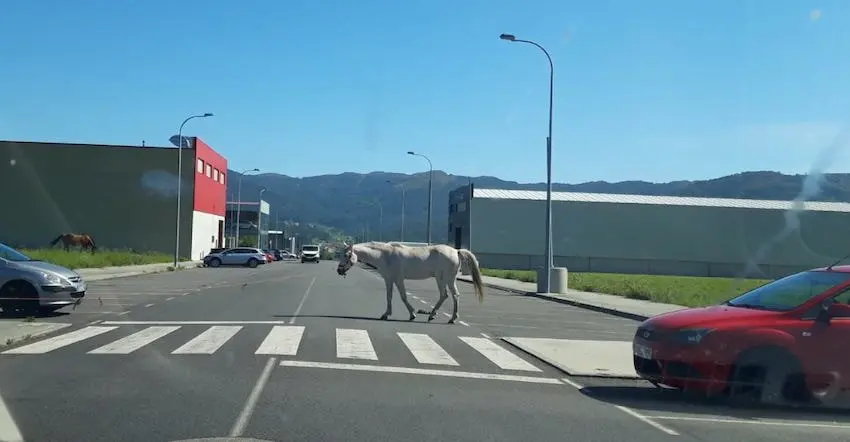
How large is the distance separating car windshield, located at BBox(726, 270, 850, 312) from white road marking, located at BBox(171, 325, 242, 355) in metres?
8.02

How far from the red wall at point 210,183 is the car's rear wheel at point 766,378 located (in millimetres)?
72814

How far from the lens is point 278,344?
553 inches

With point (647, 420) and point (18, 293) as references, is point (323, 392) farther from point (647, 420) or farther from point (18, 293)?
point (18, 293)

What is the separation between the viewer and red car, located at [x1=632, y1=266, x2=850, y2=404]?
380 inches

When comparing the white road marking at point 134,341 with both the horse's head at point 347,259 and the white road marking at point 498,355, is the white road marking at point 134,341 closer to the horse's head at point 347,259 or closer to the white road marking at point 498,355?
the horse's head at point 347,259

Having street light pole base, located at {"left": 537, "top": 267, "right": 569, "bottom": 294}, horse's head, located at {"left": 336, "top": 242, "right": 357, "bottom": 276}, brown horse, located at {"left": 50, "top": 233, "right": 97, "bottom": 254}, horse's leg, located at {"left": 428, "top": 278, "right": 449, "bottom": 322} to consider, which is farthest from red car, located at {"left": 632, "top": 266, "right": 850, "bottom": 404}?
brown horse, located at {"left": 50, "top": 233, "right": 97, "bottom": 254}

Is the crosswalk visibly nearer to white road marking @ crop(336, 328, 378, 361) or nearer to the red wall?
white road marking @ crop(336, 328, 378, 361)

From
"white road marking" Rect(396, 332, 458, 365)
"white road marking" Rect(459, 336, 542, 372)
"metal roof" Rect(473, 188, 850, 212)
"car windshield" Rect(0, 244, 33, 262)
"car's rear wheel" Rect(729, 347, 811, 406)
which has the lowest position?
"white road marking" Rect(459, 336, 542, 372)

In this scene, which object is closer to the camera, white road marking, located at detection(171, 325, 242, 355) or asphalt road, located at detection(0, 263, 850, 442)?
asphalt road, located at detection(0, 263, 850, 442)

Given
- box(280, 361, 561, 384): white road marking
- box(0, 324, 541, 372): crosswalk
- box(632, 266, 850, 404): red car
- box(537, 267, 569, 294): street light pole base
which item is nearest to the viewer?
box(632, 266, 850, 404): red car

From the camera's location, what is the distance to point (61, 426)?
778 centimetres

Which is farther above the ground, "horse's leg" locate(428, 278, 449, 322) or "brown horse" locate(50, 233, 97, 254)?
"brown horse" locate(50, 233, 97, 254)

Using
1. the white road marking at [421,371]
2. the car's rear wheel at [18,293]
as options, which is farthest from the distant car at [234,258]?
the white road marking at [421,371]

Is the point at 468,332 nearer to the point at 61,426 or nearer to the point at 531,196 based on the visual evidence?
the point at 61,426
